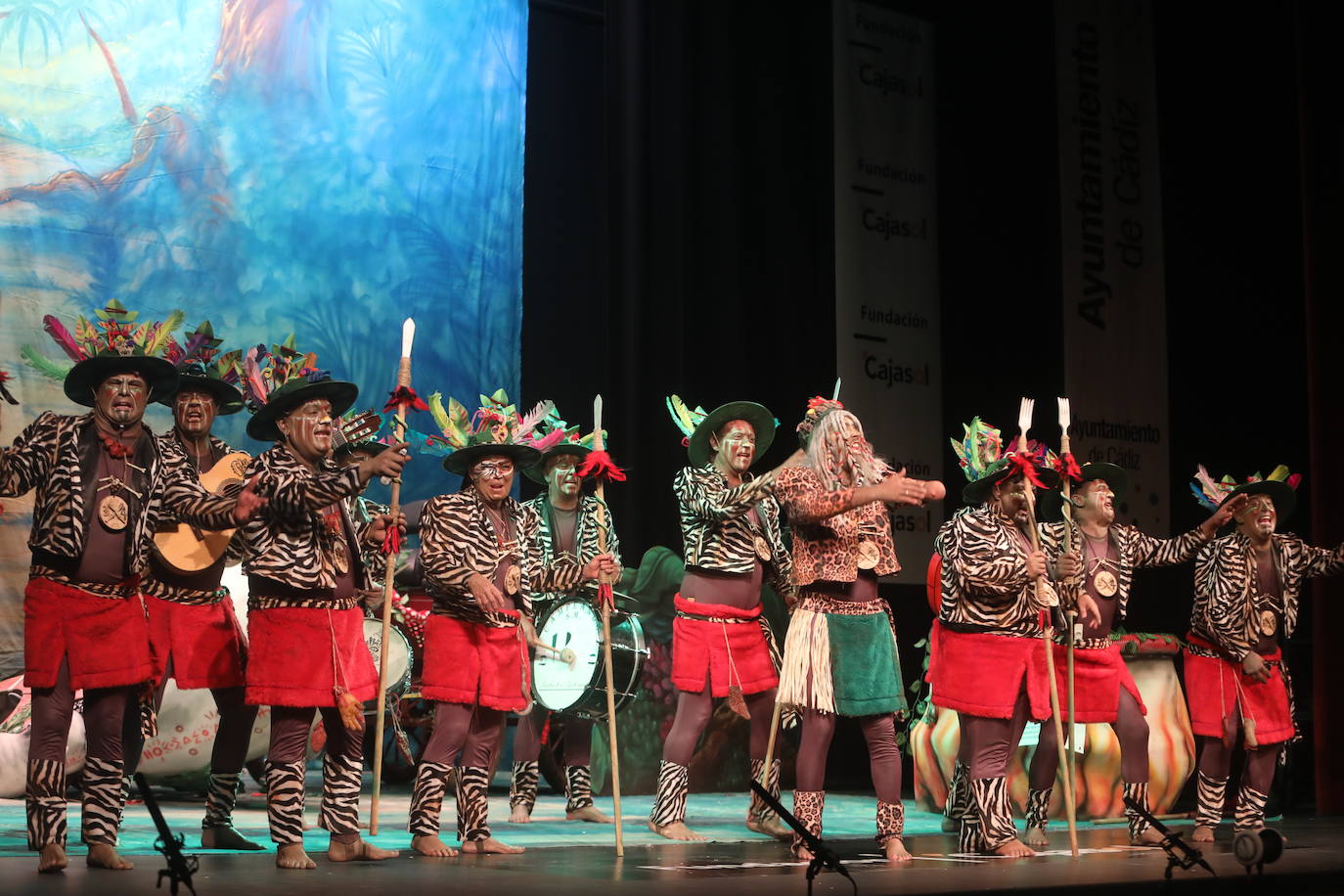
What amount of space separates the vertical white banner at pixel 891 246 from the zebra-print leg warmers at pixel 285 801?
4568 millimetres

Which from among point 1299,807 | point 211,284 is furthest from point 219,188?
point 1299,807

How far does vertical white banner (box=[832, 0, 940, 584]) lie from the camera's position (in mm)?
8633

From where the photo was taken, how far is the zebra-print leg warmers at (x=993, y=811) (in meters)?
5.52

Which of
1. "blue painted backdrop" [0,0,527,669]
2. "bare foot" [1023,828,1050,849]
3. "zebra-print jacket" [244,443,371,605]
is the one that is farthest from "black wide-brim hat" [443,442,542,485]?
"blue painted backdrop" [0,0,527,669]

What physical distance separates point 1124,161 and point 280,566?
660 cm

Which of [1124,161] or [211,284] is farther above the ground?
[1124,161]

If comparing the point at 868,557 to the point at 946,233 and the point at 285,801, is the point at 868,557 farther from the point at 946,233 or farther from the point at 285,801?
the point at 946,233

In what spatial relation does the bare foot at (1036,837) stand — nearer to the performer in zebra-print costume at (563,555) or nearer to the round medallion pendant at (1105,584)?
the round medallion pendant at (1105,584)

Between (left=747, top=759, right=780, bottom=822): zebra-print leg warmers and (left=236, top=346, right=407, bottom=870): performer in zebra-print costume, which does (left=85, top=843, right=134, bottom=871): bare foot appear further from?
(left=747, top=759, right=780, bottom=822): zebra-print leg warmers

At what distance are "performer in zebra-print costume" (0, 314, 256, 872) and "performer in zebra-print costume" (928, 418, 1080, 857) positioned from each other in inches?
103

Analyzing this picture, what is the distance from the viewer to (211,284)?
303 inches

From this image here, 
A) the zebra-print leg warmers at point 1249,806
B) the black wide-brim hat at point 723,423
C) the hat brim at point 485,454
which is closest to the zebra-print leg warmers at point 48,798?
the hat brim at point 485,454

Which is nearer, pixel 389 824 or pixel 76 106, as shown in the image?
pixel 389 824

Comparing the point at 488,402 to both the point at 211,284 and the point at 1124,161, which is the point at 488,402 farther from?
the point at 1124,161
